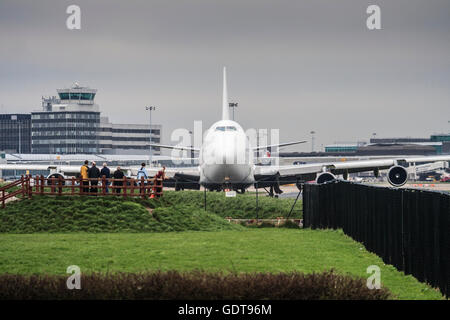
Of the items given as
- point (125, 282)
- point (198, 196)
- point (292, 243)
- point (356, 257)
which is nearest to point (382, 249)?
point (356, 257)

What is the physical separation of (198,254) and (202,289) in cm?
855

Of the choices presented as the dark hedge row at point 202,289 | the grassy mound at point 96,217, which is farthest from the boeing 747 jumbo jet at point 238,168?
the dark hedge row at point 202,289

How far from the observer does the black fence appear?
14526mm

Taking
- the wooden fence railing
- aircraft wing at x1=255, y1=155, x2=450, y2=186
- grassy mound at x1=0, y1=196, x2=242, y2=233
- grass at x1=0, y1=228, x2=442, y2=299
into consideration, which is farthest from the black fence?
aircraft wing at x1=255, y1=155, x2=450, y2=186

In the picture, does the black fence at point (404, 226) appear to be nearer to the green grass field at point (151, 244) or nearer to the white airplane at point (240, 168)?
the green grass field at point (151, 244)

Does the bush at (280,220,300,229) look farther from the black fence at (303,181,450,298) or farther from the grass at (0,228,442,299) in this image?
the grass at (0,228,442,299)

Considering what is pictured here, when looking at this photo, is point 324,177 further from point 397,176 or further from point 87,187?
point 87,187

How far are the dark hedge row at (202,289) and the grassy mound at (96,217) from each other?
1699 centimetres

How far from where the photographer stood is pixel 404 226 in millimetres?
17641

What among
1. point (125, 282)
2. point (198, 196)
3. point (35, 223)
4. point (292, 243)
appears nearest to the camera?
point (125, 282)

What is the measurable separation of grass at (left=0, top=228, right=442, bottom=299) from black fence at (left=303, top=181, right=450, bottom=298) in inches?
12.2
